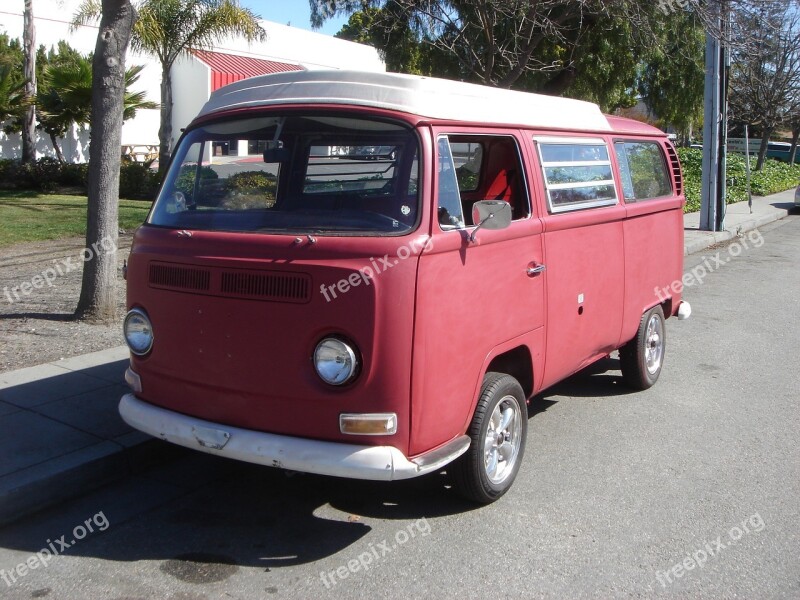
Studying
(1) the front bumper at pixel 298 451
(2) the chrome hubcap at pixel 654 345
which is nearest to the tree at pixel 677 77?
(2) the chrome hubcap at pixel 654 345

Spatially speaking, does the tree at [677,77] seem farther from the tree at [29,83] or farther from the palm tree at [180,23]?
the tree at [29,83]

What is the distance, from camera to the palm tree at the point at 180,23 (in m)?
17.1

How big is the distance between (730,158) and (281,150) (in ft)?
84.7

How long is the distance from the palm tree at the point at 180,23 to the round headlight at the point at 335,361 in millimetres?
14521

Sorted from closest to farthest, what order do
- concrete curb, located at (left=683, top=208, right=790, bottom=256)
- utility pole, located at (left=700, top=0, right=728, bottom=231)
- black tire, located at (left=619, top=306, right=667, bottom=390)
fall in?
black tire, located at (left=619, top=306, right=667, bottom=390)
concrete curb, located at (left=683, top=208, right=790, bottom=256)
utility pole, located at (left=700, top=0, right=728, bottom=231)

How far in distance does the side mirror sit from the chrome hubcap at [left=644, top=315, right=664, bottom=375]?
3.04 meters

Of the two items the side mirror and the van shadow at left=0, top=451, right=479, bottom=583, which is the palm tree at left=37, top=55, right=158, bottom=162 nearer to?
the van shadow at left=0, top=451, right=479, bottom=583

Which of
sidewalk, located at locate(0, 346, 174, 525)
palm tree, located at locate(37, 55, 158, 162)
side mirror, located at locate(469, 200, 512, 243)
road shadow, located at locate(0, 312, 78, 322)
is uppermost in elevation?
palm tree, located at locate(37, 55, 158, 162)

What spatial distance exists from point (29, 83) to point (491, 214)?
1863 centimetres

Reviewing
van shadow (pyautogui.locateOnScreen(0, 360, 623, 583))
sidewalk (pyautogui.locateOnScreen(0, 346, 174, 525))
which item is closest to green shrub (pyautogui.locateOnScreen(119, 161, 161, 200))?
sidewalk (pyautogui.locateOnScreen(0, 346, 174, 525))

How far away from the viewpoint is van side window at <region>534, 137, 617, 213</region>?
5184mm

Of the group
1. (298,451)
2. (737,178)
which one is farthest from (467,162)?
(737,178)

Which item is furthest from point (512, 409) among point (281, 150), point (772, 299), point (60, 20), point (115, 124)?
point (60, 20)

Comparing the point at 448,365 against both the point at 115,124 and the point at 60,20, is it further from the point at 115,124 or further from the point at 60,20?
the point at 60,20
